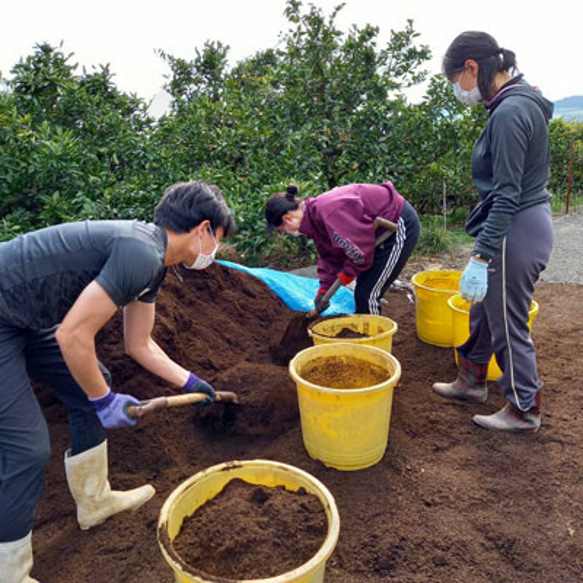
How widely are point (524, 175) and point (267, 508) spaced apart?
1.91m

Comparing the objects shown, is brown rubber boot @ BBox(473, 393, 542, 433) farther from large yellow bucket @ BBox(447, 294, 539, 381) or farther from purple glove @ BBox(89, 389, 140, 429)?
purple glove @ BBox(89, 389, 140, 429)

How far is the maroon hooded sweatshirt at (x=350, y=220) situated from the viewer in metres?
3.17

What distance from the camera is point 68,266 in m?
1.66

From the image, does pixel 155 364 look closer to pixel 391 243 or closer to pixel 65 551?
pixel 65 551

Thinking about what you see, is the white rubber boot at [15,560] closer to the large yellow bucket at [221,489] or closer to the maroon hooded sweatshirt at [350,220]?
the large yellow bucket at [221,489]

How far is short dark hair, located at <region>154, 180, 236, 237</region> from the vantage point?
1791 mm

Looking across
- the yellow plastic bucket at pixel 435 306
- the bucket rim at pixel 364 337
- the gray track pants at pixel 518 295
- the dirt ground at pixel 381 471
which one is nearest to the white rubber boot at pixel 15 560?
the dirt ground at pixel 381 471

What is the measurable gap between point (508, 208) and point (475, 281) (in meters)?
0.38

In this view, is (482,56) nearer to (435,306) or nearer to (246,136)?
(435,306)

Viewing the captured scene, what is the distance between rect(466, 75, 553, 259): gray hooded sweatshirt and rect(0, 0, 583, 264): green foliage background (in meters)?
2.31

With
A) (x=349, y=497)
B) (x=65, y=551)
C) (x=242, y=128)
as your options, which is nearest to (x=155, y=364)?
(x=65, y=551)

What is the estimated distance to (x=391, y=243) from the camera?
11.3 feet

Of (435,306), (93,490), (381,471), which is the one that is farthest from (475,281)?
(93,490)

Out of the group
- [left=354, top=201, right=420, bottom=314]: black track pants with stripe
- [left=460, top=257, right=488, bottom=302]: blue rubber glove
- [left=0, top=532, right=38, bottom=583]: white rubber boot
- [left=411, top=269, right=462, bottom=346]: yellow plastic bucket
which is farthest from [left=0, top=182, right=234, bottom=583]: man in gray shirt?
[left=411, top=269, right=462, bottom=346]: yellow plastic bucket
